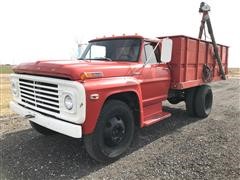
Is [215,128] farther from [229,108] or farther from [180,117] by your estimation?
[229,108]

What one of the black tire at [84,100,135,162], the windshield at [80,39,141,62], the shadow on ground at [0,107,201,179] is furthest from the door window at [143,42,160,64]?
the shadow on ground at [0,107,201,179]

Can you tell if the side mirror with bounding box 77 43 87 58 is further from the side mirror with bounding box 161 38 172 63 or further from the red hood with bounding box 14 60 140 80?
the side mirror with bounding box 161 38 172 63

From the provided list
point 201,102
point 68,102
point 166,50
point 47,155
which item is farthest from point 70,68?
point 201,102

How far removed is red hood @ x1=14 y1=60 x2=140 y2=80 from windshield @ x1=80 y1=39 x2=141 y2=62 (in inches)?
14.3

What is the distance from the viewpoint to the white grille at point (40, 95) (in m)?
4.13

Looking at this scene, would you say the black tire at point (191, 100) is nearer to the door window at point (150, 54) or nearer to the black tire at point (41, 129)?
the door window at point (150, 54)

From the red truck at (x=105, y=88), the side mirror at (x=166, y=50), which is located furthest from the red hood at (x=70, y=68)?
the side mirror at (x=166, y=50)

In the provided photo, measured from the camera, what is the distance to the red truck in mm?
3875

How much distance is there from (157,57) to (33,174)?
3596mm

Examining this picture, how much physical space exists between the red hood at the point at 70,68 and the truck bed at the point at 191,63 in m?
1.66

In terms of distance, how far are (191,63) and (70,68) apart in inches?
158

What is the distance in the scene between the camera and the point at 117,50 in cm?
555

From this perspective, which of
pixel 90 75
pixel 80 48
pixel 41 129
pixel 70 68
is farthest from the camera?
pixel 80 48

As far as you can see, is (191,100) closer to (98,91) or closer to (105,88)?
(105,88)
